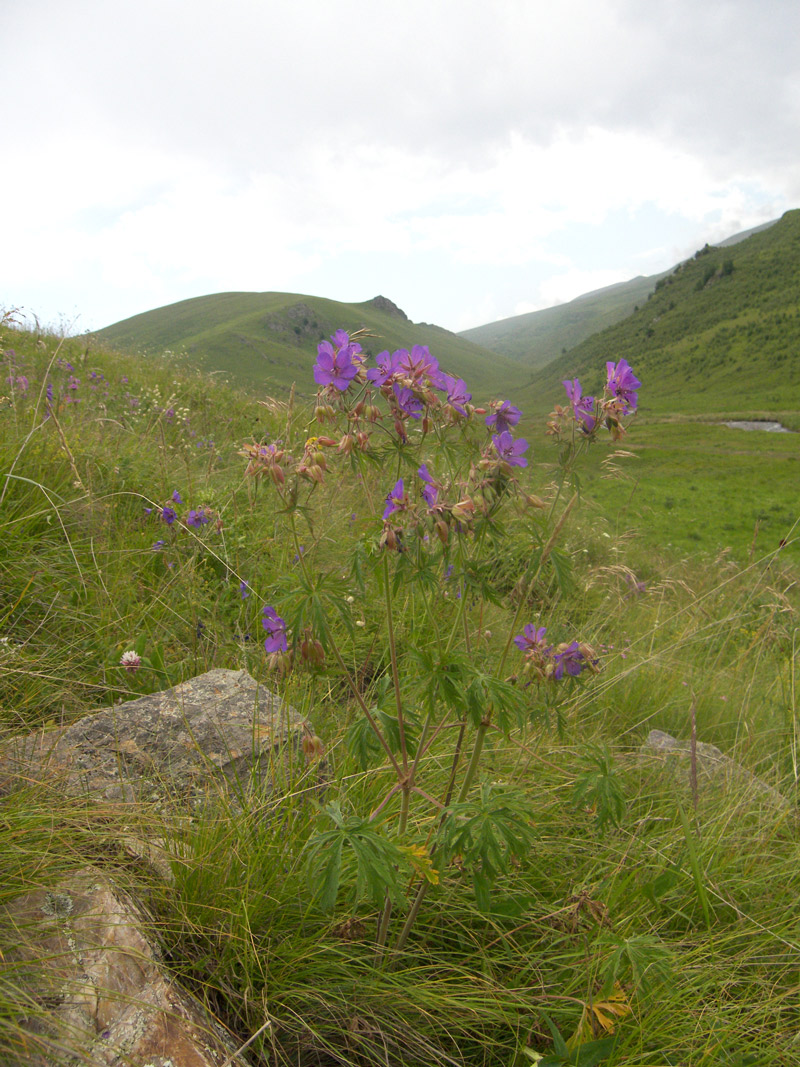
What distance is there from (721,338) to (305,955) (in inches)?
3091

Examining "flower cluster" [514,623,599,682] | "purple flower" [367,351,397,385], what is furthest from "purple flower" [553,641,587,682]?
"purple flower" [367,351,397,385]

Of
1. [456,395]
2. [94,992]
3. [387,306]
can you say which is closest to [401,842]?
[94,992]

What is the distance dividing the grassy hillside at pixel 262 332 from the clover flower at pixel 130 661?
47.8 meters

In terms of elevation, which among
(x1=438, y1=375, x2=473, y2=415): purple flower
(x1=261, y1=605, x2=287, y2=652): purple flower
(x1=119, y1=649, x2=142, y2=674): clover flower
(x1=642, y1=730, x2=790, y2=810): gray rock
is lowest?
(x1=642, y1=730, x2=790, y2=810): gray rock

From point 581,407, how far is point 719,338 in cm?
7746

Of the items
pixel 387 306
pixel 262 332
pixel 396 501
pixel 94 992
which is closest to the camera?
pixel 94 992

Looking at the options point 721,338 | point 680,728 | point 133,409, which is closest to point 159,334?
point 721,338

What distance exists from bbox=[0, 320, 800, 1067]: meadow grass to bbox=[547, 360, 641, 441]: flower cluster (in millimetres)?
342

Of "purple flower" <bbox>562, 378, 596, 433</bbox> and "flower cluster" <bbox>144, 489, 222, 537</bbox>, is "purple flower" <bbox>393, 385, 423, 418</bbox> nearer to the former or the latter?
"purple flower" <bbox>562, 378, 596, 433</bbox>

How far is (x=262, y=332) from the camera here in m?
79.2

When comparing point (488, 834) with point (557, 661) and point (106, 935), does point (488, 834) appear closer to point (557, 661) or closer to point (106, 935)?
point (557, 661)

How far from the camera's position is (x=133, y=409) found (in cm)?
660

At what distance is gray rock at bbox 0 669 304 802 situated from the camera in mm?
1895

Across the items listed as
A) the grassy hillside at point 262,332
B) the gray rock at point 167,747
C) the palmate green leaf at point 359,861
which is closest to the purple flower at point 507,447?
the palmate green leaf at point 359,861
